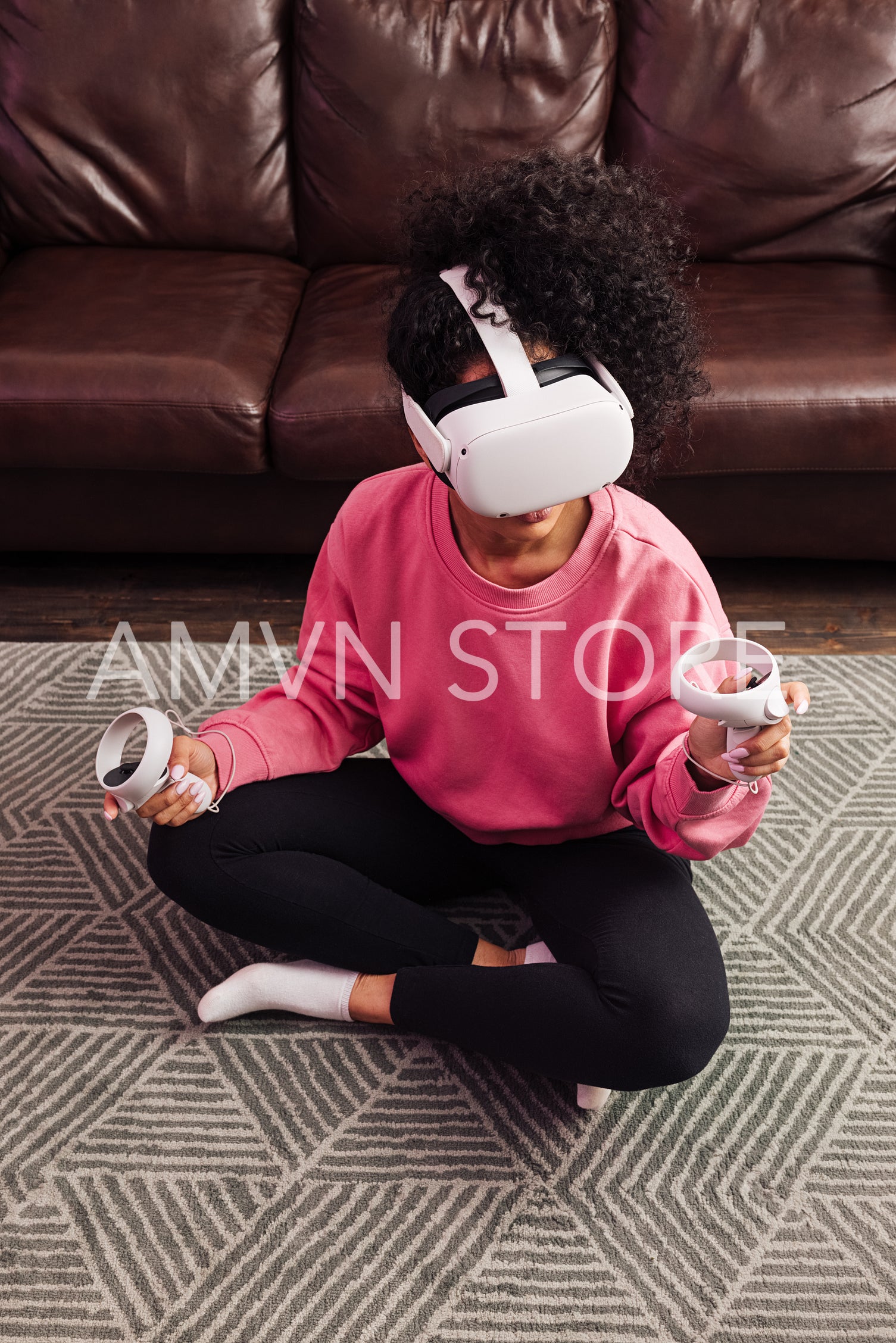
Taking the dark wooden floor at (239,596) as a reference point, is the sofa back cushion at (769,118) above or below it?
above

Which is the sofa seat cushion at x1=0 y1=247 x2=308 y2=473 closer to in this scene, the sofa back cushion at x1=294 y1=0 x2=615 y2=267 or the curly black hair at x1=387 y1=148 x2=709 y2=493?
the sofa back cushion at x1=294 y1=0 x2=615 y2=267

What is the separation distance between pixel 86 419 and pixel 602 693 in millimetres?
1176

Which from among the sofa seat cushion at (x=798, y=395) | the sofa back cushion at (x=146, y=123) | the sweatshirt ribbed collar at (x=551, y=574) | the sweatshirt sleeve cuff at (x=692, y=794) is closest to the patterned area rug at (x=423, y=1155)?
the sweatshirt sleeve cuff at (x=692, y=794)

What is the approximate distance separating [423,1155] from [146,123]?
205 cm

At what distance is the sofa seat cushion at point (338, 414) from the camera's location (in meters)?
1.84

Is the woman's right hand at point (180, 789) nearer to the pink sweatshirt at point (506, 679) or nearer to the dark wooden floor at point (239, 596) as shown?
the pink sweatshirt at point (506, 679)

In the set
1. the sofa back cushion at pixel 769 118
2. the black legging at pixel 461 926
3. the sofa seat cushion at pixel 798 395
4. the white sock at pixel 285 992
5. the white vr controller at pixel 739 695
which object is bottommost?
the white sock at pixel 285 992

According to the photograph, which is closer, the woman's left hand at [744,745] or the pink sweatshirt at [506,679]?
the woman's left hand at [744,745]

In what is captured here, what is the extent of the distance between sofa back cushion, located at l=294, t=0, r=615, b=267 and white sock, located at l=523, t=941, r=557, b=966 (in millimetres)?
1523

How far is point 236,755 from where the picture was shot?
1238 mm

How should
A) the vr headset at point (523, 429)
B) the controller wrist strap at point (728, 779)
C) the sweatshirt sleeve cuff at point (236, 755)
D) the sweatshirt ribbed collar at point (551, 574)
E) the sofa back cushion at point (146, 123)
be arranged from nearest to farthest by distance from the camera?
the vr headset at point (523, 429) < the controller wrist strap at point (728, 779) < the sweatshirt ribbed collar at point (551, 574) < the sweatshirt sleeve cuff at point (236, 755) < the sofa back cushion at point (146, 123)

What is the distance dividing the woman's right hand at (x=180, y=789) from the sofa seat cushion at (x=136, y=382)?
827 millimetres

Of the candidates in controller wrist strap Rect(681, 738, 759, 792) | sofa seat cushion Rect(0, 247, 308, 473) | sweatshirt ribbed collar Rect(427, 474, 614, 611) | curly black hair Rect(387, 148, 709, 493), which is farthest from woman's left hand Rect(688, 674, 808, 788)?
sofa seat cushion Rect(0, 247, 308, 473)

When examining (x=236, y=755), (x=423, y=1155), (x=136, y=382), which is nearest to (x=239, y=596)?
(x=136, y=382)
